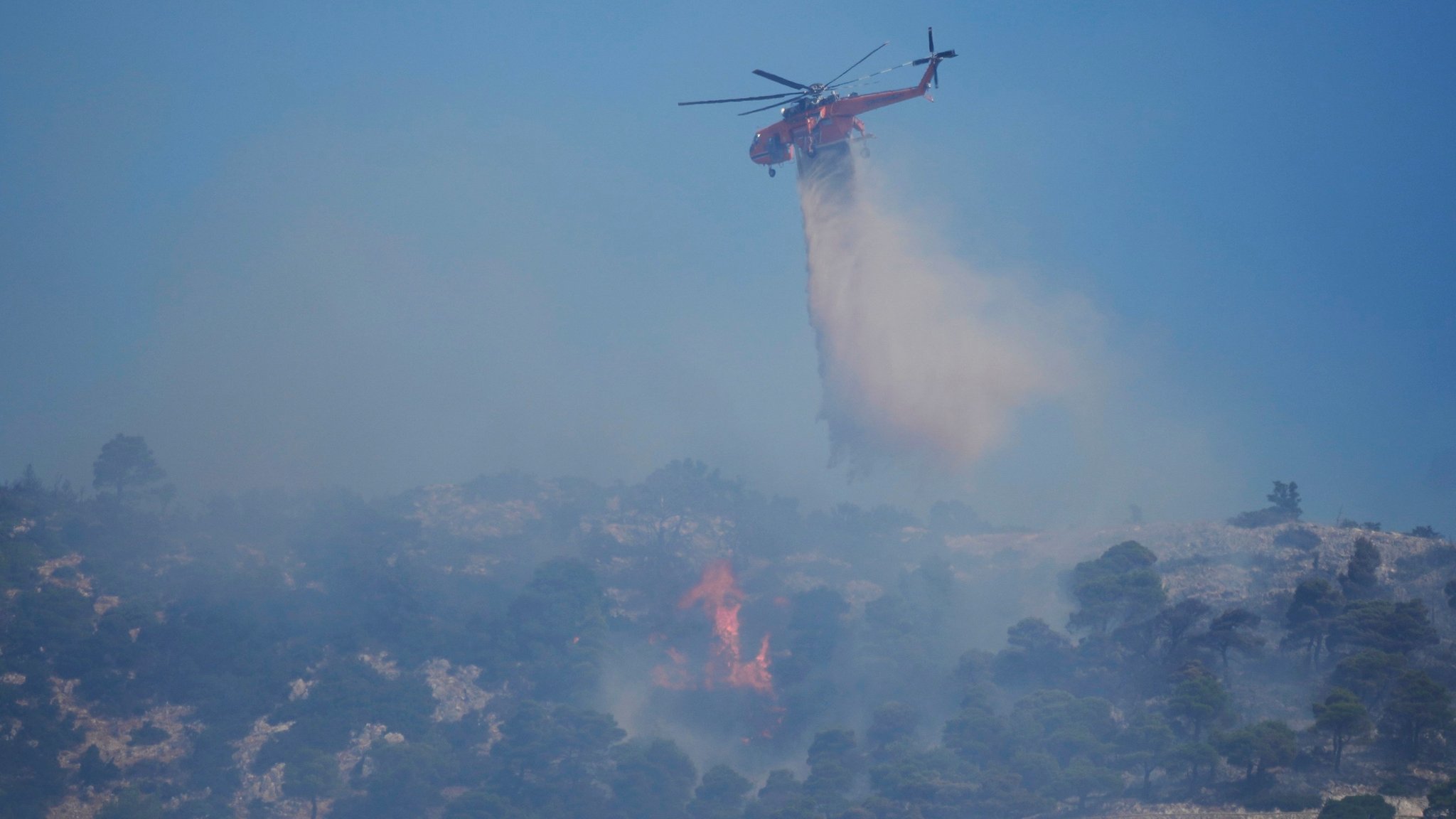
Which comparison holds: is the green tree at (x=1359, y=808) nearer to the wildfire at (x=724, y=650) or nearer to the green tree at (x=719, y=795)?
the green tree at (x=719, y=795)

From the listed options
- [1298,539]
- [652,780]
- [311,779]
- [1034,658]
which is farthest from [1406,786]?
[311,779]

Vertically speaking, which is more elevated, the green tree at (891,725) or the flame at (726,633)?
the flame at (726,633)

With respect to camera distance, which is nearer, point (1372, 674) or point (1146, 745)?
point (1372, 674)

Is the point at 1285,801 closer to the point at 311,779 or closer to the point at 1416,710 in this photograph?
the point at 1416,710

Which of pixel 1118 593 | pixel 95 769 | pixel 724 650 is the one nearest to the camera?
pixel 95 769

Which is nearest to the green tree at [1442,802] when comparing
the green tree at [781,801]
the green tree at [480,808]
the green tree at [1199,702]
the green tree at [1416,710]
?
the green tree at [1416,710]

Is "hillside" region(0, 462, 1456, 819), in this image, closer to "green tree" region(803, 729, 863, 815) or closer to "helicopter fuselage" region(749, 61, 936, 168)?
"green tree" region(803, 729, 863, 815)
